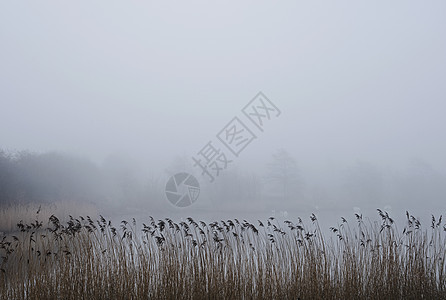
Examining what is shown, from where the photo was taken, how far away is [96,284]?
3.83 meters

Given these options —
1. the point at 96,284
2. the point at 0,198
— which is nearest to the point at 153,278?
the point at 96,284

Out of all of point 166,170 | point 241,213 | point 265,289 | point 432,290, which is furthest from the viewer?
point 166,170

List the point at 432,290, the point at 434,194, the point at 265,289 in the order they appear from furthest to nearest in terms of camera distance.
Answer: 1. the point at 434,194
2. the point at 432,290
3. the point at 265,289

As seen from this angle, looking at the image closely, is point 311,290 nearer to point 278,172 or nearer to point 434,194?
point 278,172

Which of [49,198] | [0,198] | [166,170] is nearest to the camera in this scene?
[0,198]

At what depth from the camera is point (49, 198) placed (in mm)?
14984

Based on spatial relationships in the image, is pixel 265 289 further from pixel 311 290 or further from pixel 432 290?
pixel 432 290

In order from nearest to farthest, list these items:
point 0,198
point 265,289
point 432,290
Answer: point 265,289 → point 432,290 → point 0,198

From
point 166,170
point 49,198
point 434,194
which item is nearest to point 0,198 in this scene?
point 49,198

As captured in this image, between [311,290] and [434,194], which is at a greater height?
[434,194]

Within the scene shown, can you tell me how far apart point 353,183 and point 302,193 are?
4.85 metres

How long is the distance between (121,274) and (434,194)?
3292cm

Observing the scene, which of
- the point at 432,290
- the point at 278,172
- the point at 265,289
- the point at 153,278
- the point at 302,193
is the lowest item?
the point at 432,290

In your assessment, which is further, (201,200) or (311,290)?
(201,200)
